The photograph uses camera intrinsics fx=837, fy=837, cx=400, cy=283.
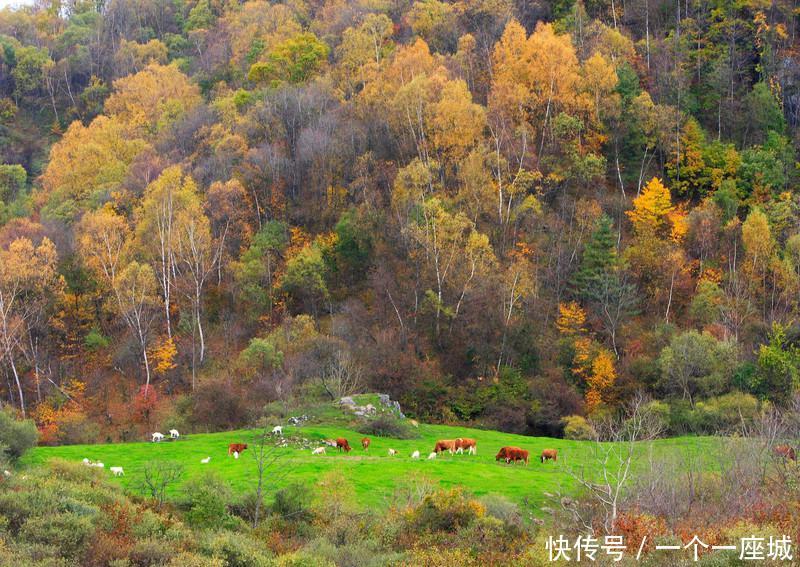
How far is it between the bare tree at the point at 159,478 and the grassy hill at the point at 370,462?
1.75ft

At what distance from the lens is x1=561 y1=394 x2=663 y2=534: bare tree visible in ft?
79.5

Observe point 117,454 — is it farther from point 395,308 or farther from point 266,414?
point 395,308

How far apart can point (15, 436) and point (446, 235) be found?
32.1 meters

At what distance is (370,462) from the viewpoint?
1393 inches

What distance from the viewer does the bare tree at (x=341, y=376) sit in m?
46.9

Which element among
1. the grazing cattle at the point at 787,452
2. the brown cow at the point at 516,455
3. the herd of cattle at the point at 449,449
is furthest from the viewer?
the brown cow at the point at 516,455

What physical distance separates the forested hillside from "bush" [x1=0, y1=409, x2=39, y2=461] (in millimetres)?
11223

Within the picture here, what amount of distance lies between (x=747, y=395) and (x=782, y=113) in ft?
115

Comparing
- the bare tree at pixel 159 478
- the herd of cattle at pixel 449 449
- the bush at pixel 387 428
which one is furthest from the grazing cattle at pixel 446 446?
the bare tree at pixel 159 478

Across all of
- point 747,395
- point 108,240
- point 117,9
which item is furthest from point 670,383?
point 117,9

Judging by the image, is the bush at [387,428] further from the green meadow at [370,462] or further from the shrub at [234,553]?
the shrub at [234,553]

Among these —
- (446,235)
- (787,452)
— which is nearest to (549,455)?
(787,452)

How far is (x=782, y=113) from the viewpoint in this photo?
7125cm

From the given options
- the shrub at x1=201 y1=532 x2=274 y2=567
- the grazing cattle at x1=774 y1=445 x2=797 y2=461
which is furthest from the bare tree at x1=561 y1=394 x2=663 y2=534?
the shrub at x1=201 y1=532 x2=274 y2=567
